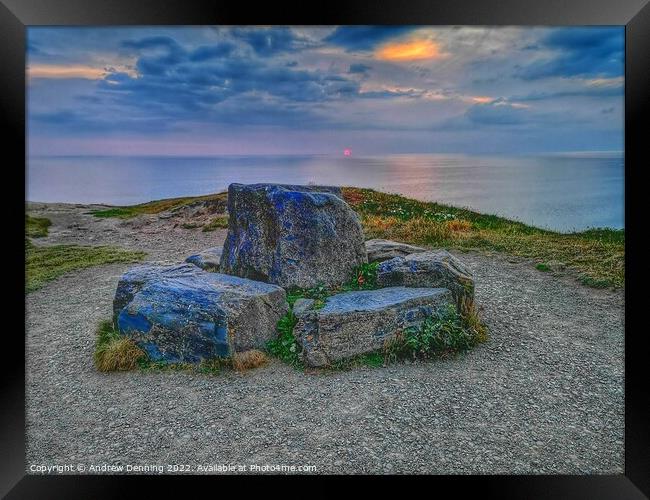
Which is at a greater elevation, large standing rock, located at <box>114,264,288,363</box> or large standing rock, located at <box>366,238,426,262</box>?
large standing rock, located at <box>366,238,426,262</box>

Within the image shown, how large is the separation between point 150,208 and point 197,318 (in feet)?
21.2

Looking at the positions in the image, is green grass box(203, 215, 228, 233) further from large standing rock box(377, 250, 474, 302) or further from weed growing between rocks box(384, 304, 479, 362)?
weed growing between rocks box(384, 304, 479, 362)

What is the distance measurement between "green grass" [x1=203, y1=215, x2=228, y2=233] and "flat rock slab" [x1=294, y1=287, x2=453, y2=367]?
23.6 feet

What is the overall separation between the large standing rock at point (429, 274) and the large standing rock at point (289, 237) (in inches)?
29.5

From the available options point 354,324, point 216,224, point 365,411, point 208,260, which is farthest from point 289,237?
point 216,224

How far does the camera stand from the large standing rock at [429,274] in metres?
7.55

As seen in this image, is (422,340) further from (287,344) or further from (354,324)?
(287,344)

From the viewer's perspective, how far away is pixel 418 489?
5121 mm

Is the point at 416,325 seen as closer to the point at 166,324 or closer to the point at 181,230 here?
the point at 166,324

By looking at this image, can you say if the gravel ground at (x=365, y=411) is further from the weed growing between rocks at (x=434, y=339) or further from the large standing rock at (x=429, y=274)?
the large standing rock at (x=429, y=274)

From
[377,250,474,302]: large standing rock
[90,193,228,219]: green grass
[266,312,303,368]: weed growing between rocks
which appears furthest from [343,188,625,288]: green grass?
[266,312,303,368]: weed growing between rocks

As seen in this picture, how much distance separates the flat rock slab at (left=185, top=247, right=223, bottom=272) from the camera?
28.6 feet

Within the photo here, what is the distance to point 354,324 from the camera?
6.63 metres
